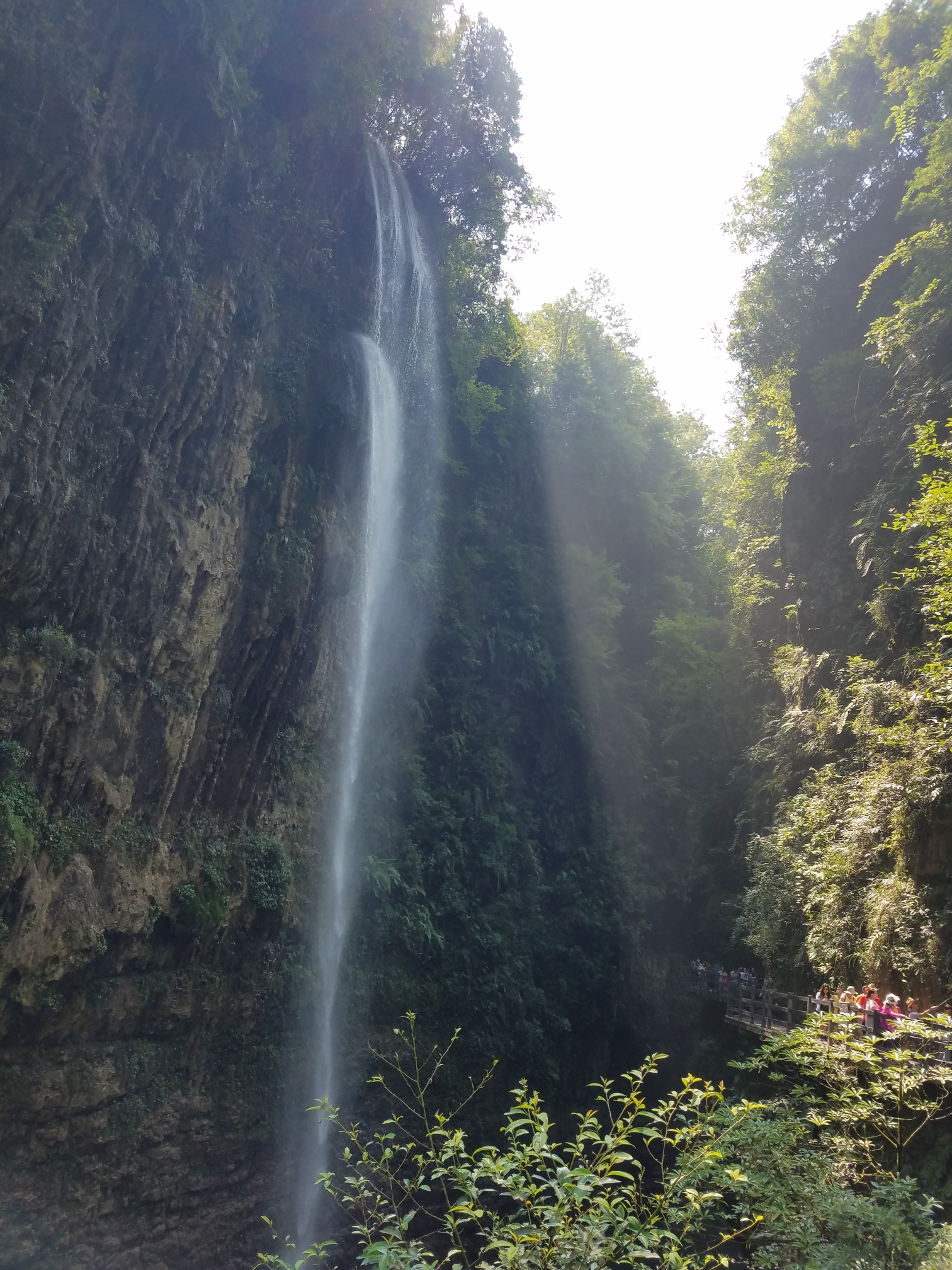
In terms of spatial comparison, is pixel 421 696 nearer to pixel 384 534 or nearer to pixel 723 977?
pixel 384 534

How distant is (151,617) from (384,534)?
23.1ft

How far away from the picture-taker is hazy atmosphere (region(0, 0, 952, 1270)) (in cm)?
992

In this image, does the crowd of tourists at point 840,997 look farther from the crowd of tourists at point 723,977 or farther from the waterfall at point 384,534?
the waterfall at point 384,534

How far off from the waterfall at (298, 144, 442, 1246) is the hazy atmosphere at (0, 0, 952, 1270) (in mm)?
142

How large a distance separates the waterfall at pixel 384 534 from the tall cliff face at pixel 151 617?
2.94ft

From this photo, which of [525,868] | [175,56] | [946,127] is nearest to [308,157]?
[175,56]

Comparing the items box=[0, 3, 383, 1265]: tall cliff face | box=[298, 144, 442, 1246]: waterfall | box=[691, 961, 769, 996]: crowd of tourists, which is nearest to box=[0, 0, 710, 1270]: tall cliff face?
box=[0, 3, 383, 1265]: tall cliff face

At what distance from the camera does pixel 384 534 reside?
60.3 ft

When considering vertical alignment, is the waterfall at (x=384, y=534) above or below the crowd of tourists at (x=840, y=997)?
above

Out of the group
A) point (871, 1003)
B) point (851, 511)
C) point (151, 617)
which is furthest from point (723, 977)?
point (151, 617)

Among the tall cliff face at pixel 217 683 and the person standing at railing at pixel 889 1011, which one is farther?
the tall cliff face at pixel 217 683

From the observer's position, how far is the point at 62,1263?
33.4 ft

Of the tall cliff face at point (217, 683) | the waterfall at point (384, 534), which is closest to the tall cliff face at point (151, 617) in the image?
the tall cliff face at point (217, 683)

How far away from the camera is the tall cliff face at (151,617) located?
10.2 m
